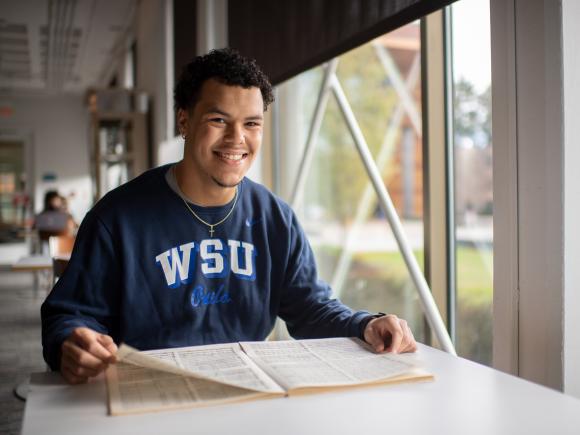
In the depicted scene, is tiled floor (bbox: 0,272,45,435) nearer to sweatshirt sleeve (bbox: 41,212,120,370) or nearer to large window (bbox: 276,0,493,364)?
sweatshirt sleeve (bbox: 41,212,120,370)

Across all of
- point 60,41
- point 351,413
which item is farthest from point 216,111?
point 60,41

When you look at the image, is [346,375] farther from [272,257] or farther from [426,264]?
[426,264]

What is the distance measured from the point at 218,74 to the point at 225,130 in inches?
5.5

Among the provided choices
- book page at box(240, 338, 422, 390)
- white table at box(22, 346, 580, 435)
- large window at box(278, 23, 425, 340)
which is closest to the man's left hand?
book page at box(240, 338, 422, 390)

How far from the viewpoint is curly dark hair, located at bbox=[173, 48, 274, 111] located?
56.9 inches

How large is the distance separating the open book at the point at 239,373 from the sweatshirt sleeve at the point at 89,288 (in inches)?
9.9

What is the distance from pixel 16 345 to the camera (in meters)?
4.54

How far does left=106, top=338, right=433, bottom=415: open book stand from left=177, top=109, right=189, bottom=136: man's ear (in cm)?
65

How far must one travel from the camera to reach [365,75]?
10.6m

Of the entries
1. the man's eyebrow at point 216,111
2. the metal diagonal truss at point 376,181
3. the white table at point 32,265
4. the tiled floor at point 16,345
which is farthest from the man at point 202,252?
the white table at point 32,265

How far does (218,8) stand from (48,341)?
11.3 feet

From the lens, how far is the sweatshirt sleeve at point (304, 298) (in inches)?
58.3

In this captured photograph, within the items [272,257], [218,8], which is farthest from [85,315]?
[218,8]

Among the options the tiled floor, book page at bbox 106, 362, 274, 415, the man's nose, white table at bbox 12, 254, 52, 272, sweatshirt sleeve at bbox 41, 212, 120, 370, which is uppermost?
the man's nose
